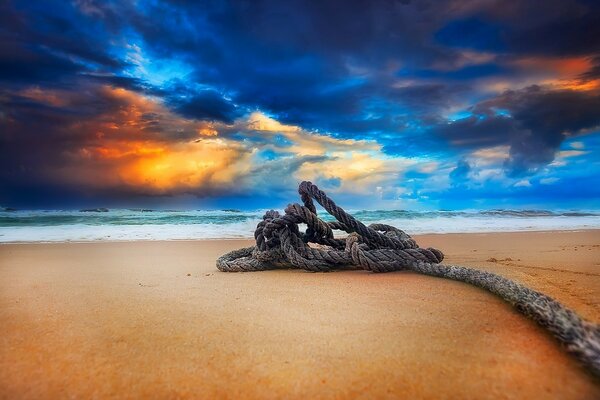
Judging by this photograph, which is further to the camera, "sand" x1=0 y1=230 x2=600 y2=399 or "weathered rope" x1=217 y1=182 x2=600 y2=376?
"weathered rope" x1=217 y1=182 x2=600 y2=376

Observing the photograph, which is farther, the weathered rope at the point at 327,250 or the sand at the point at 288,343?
the weathered rope at the point at 327,250

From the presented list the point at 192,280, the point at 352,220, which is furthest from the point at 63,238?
the point at 352,220

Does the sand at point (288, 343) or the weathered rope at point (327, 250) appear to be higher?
the weathered rope at point (327, 250)

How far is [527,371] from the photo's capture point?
112cm

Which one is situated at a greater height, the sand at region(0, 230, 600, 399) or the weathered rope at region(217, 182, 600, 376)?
the weathered rope at region(217, 182, 600, 376)

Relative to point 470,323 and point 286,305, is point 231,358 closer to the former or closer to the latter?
point 286,305

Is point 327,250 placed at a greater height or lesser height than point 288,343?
greater

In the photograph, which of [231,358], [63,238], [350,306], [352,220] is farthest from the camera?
[63,238]

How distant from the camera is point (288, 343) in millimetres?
1396

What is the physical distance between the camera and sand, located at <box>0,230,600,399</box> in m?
1.08

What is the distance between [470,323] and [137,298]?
171cm

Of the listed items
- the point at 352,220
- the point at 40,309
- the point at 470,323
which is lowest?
the point at 40,309

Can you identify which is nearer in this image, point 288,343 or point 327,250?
point 288,343

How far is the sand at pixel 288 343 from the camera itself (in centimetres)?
108
